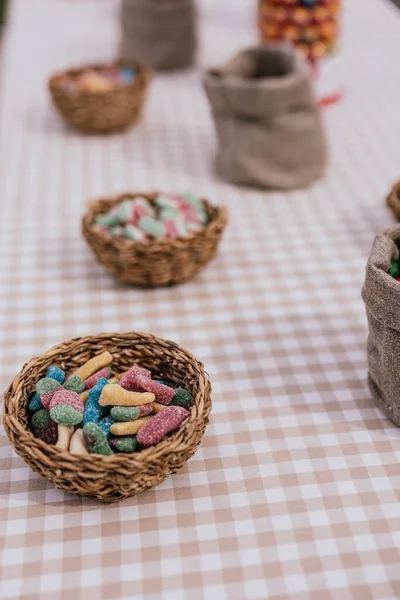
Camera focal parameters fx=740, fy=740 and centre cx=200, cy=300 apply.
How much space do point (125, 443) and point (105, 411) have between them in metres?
0.07

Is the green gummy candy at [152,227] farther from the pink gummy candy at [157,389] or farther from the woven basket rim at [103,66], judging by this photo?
the woven basket rim at [103,66]

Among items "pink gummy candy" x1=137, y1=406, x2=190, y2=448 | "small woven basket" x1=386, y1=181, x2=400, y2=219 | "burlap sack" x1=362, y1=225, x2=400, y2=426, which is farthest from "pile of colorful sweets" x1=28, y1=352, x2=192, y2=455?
"small woven basket" x1=386, y1=181, x2=400, y2=219

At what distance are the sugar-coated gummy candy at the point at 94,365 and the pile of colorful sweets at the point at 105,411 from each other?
0.01 meters

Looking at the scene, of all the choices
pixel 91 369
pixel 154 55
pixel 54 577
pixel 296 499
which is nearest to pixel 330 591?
pixel 296 499

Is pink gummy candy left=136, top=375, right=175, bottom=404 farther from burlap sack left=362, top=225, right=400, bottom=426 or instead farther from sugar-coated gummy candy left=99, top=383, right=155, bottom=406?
burlap sack left=362, top=225, right=400, bottom=426

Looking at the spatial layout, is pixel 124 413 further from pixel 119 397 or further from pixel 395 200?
pixel 395 200

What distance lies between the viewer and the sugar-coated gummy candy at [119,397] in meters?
0.91

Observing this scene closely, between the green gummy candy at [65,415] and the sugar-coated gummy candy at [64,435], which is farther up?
the green gummy candy at [65,415]

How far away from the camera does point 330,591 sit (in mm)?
807

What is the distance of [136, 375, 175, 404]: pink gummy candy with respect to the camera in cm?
94

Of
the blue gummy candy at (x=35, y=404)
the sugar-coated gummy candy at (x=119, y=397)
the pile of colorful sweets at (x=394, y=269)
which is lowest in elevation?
→ the blue gummy candy at (x=35, y=404)

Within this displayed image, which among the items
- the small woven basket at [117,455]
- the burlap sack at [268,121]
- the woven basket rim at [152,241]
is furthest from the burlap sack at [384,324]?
the burlap sack at [268,121]

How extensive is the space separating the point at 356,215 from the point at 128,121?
0.70 meters

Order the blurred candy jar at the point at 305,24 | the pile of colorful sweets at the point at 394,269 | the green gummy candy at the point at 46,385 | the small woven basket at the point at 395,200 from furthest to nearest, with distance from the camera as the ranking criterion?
the blurred candy jar at the point at 305,24, the small woven basket at the point at 395,200, the pile of colorful sweets at the point at 394,269, the green gummy candy at the point at 46,385
